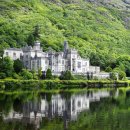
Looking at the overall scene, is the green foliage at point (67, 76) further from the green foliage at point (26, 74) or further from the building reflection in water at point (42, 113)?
the building reflection in water at point (42, 113)

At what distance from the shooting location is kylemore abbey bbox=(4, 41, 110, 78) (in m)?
116

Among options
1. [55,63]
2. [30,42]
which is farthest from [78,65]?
[30,42]

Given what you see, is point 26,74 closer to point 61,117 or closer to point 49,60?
point 49,60

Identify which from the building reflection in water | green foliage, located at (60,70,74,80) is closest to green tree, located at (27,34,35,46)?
green foliage, located at (60,70,74,80)

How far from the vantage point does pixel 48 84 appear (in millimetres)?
99625

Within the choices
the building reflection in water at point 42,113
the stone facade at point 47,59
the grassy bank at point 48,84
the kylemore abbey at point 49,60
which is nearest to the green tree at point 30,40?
the kylemore abbey at point 49,60

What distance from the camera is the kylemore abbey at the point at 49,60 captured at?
116 m

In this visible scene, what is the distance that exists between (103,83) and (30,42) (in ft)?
154

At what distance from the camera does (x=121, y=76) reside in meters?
133

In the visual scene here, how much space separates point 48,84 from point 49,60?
21.7 metres

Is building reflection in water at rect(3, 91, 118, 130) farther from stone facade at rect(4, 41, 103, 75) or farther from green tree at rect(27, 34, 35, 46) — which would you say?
green tree at rect(27, 34, 35, 46)

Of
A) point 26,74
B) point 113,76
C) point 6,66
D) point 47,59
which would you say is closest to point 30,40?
point 47,59

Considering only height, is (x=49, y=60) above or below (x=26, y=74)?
above

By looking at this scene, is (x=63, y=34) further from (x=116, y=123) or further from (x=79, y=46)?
(x=116, y=123)
